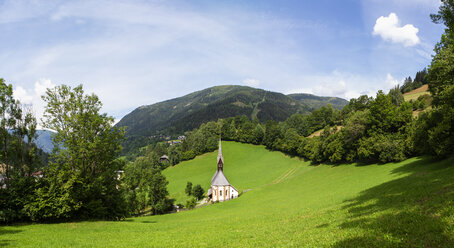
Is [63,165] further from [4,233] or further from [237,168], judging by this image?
[237,168]

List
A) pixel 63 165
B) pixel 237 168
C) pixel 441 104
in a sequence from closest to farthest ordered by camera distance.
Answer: pixel 63 165 < pixel 441 104 < pixel 237 168

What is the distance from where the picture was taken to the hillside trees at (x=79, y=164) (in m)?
24.1

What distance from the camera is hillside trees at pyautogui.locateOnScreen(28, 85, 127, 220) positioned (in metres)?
24.1

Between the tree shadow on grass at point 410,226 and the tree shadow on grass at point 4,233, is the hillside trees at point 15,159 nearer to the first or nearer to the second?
the tree shadow on grass at point 4,233

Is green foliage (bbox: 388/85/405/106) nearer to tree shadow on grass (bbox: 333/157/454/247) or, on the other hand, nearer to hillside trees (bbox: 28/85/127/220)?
tree shadow on grass (bbox: 333/157/454/247)

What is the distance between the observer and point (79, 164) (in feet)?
89.4

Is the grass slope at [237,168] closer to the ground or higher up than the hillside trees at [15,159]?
closer to the ground

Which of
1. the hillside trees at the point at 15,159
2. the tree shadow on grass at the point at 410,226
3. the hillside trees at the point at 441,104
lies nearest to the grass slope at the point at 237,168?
the hillside trees at the point at 441,104

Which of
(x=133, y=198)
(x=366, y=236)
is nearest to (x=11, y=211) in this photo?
(x=366, y=236)

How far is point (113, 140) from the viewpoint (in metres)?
29.0

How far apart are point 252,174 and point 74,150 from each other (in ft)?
220

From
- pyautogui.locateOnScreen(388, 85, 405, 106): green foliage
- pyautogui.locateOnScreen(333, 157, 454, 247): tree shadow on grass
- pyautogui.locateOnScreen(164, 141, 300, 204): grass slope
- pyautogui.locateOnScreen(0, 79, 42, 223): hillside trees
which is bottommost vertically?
pyautogui.locateOnScreen(164, 141, 300, 204): grass slope

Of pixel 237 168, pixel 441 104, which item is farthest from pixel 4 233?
pixel 237 168

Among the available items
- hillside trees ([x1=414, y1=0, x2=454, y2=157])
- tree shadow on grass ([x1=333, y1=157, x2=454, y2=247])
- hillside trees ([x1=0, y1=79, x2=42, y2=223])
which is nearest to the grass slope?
hillside trees ([x1=414, y1=0, x2=454, y2=157])
